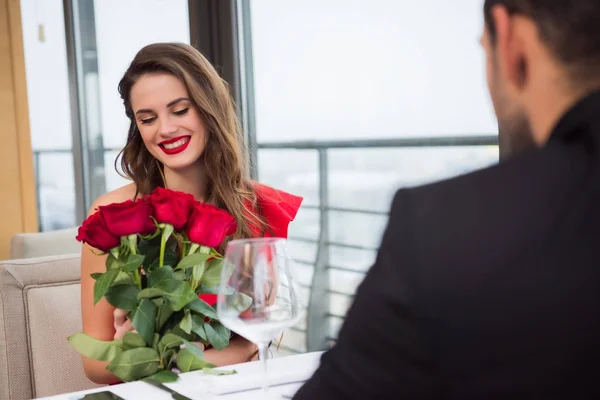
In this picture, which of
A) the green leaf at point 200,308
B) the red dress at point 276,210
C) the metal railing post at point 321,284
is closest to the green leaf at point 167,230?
the green leaf at point 200,308

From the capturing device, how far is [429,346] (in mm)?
525

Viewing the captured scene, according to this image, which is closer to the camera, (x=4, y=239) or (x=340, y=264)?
Result: (x=340, y=264)

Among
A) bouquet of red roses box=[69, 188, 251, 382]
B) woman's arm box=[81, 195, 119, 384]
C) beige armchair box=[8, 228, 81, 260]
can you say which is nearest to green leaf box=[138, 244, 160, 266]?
bouquet of red roses box=[69, 188, 251, 382]

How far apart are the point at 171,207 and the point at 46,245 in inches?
75.2

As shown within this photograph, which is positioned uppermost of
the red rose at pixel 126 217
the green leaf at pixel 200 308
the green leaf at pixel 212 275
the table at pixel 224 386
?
the red rose at pixel 126 217

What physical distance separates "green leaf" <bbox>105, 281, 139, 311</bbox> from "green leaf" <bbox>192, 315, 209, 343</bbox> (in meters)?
0.09

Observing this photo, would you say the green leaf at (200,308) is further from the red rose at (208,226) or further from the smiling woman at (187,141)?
the smiling woman at (187,141)

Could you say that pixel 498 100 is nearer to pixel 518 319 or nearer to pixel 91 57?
pixel 518 319

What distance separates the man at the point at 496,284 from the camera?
52 centimetres

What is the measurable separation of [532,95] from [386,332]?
0.74 ft

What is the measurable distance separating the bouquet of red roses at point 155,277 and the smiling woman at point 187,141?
72 centimetres

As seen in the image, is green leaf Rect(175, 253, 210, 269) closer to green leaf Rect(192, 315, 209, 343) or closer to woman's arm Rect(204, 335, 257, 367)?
green leaf Rect(192, 315, 209, 343)

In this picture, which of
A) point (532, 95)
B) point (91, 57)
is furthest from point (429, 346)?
point (91, 57)

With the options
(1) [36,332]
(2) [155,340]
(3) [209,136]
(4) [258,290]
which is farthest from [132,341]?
(3) [209,136]
